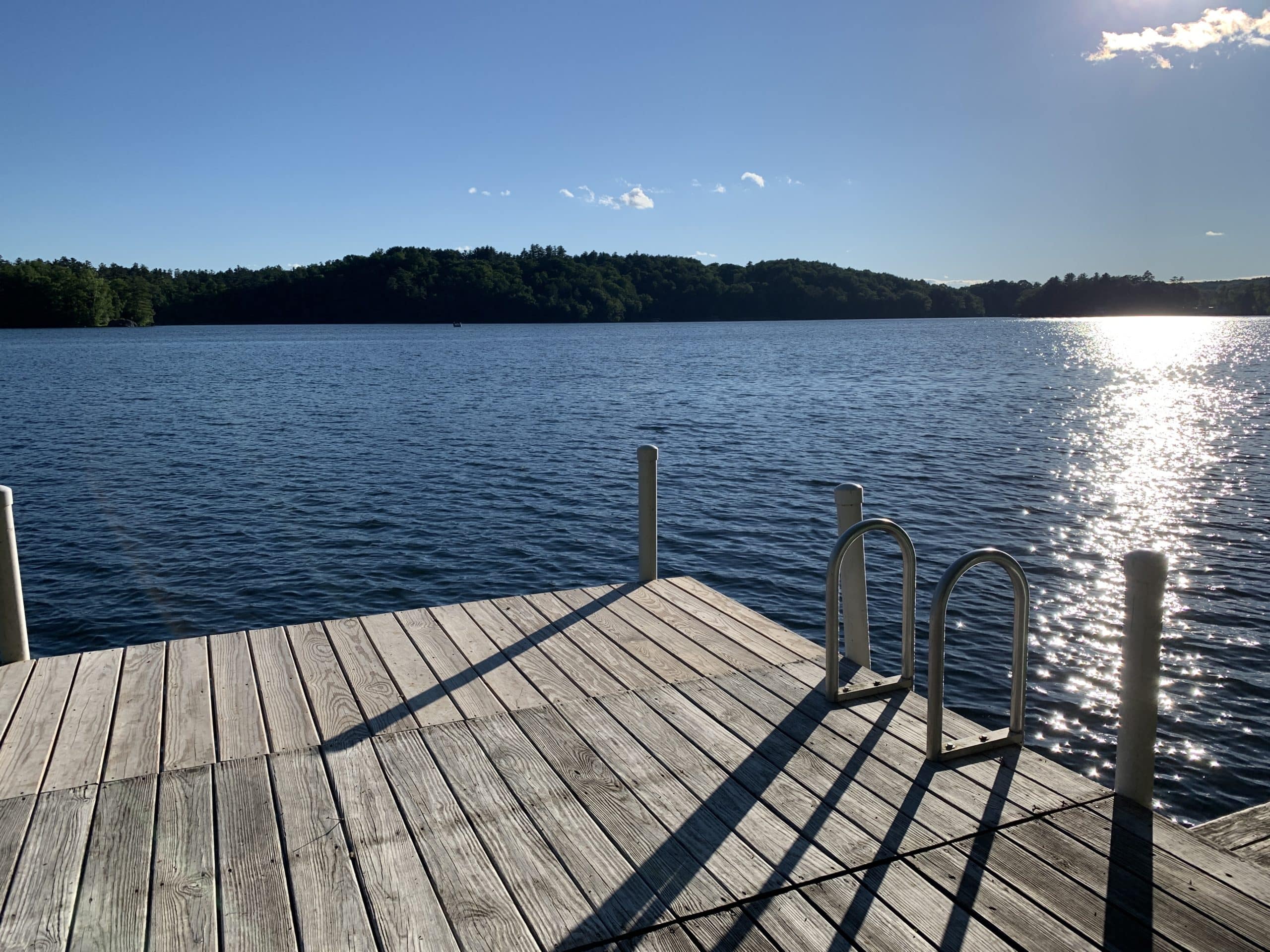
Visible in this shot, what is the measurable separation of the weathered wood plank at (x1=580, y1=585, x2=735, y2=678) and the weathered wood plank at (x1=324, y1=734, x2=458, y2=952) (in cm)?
181

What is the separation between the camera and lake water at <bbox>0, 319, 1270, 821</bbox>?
9.37 meters

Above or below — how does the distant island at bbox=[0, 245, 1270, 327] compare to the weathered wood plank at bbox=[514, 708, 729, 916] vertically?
above

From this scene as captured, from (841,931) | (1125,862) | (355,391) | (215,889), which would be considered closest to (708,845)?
(841,931)

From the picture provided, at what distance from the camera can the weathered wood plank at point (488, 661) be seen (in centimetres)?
451

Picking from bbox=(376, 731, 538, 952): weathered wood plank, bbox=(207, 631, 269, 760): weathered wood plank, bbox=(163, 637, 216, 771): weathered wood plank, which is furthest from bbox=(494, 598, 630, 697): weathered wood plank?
bbox=(163, 637, 216, 771): weathered wood plank

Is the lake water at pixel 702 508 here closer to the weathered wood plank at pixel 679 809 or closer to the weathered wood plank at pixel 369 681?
the weathered wood plank at pixel 679 809

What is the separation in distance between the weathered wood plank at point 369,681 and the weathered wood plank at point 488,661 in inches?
18.1

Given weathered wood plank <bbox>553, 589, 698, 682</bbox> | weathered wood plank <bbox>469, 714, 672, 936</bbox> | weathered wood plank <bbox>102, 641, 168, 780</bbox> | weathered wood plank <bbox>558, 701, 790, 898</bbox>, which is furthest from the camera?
weathered wood plank <bbox>553, 589, 698, 682</bbox>

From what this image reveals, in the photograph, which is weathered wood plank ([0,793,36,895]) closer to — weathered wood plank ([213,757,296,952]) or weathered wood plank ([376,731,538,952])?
weathered wood plank ([213,757,296,952])

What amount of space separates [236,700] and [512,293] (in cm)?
14093

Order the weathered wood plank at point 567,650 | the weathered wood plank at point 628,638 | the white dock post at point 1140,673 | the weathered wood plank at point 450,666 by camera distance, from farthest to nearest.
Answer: the weathered wood plank at point 628,638 → the weathered wood plank at point 567,650 → the weathered wood plank at point 450,666 → the white dock post at point 1140,673

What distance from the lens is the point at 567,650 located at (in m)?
5.17

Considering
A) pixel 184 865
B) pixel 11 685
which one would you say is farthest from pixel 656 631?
pixel 11 685

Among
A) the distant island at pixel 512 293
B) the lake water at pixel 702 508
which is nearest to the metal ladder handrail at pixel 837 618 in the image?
the lake water at pixel 702 508
